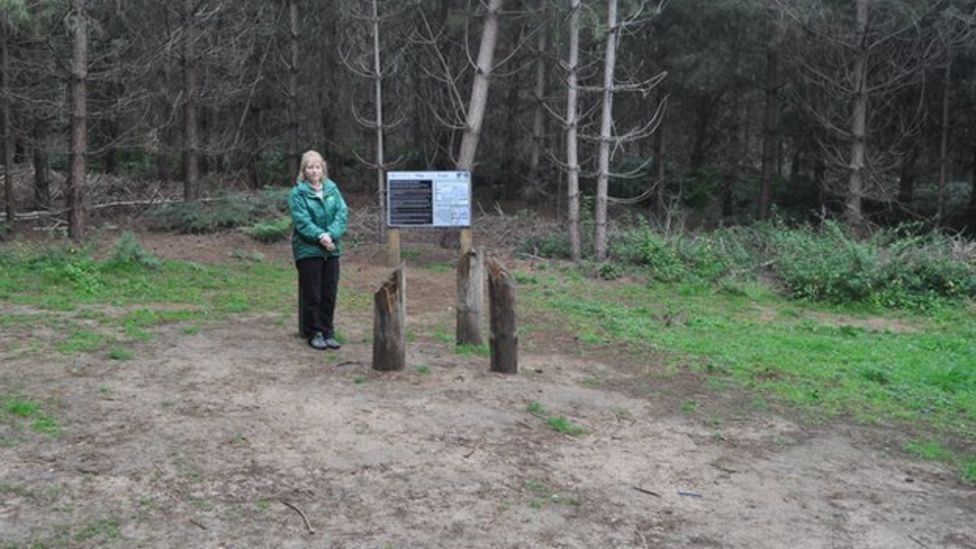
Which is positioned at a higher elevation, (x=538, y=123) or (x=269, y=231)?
(x=538, y=123)

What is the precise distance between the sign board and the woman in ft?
20.0

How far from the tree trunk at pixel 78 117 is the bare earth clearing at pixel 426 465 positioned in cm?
773

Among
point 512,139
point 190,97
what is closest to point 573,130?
point 190,97

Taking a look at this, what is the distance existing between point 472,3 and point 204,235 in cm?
1021

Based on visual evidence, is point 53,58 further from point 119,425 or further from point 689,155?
point 689,155

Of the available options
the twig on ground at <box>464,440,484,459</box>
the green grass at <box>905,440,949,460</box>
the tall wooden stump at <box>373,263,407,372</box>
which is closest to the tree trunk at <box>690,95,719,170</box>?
the tall wooden stump at <box>373,263,407,372</box>

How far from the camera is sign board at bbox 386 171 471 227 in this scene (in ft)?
44.7

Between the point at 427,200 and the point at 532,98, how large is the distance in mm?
11783

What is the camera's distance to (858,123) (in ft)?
60.3

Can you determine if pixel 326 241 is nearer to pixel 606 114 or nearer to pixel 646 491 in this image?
pixel 646 491

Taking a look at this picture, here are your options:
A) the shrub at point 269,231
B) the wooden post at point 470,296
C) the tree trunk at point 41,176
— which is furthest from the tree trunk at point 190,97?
the wooden post at point 470,296

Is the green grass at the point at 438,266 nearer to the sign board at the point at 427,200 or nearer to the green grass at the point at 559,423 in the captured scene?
the sign board at the point at 427,200

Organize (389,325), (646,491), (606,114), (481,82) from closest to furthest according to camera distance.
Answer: (646,491) → (389,325) → (606,114) → (481,82)

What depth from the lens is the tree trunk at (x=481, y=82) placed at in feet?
53.1
